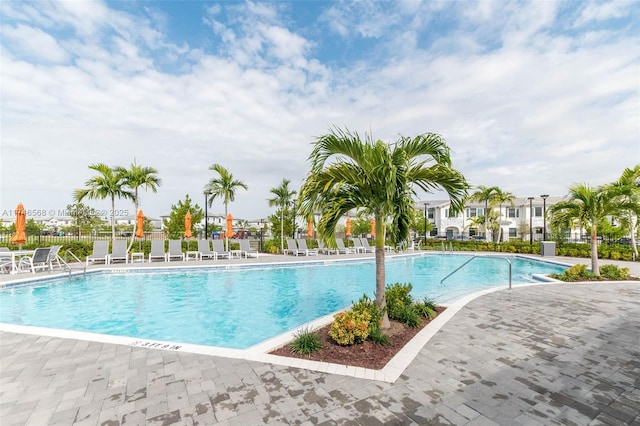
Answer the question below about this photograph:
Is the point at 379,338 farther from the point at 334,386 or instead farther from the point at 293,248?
the point at 293,248

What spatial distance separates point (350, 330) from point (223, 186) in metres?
16.7

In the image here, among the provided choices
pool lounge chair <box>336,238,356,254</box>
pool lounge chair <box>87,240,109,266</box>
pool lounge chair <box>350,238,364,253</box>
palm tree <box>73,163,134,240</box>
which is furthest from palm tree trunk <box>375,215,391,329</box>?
pool lounge chair <box>350,238,364,253</box>

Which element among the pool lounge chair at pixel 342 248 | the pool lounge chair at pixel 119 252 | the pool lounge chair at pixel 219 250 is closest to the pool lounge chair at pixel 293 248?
the pool lounge chair at pixel 342 248

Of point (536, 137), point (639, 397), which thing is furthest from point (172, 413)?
point (536, 137)

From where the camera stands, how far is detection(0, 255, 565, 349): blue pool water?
6.40 m

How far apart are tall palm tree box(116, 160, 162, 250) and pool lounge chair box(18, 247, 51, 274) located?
174 inches

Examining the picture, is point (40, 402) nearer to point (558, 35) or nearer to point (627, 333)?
point (627, 333)

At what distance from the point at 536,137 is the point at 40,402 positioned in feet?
67.3

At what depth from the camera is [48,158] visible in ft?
52.7

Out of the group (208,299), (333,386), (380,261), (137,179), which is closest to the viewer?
(333,386)

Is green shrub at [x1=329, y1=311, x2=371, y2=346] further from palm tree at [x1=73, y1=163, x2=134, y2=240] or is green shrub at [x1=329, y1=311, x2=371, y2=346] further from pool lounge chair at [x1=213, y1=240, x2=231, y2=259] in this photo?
palm tree at [x1=73, y1=163, x2=134, y2=240]

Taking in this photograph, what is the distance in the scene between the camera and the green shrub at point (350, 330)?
418 centimetres

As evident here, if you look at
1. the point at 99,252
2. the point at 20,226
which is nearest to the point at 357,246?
the point at 99,252

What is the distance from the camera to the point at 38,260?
37.4 feet
